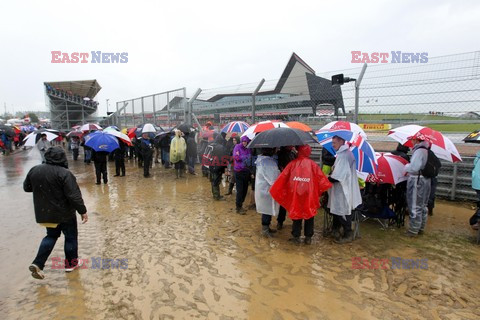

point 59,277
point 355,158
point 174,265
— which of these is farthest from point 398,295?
point 59,277

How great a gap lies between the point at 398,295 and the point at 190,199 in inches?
187

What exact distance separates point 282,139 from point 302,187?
736mm

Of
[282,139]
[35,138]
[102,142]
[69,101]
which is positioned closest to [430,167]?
[282,139]

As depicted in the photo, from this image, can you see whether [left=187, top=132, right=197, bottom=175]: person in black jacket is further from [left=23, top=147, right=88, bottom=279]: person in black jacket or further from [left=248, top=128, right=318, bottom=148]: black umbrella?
[left=23, top=147, right=88, bottom=279]: person in black jacket

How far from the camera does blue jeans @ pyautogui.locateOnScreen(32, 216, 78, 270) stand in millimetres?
3379

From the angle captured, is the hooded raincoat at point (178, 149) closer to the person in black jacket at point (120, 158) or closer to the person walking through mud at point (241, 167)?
the person in black jacket at point (120, 158)

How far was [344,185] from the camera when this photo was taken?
4070mm

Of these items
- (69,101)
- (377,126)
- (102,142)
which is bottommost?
(102,142)

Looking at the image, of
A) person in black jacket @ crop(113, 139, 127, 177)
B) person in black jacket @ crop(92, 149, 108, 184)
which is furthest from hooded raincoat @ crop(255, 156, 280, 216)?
person in black jacket @ crop(113, 139, 127, 177)

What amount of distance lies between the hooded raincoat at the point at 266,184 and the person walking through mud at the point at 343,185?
0.84 metres

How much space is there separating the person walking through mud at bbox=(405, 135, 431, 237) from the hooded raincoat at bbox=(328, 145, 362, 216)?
96cm

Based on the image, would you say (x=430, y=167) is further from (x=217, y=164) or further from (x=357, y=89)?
(x=217, y=164)

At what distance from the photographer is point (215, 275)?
3.34 meters

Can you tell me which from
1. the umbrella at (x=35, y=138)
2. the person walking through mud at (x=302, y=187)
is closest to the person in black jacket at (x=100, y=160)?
the umbrella at (x=35, y=138)
